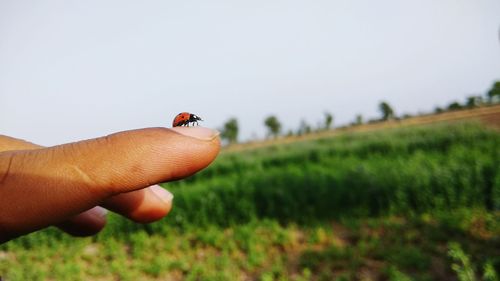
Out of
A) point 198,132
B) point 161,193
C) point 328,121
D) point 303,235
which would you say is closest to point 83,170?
point 198,132

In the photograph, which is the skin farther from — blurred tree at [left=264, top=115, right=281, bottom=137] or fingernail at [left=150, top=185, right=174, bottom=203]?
blurred tree at [left=264, top=115, right=281, bottom=137]

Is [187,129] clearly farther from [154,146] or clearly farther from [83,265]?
[83,265]

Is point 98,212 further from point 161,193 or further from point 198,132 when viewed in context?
point 198,132

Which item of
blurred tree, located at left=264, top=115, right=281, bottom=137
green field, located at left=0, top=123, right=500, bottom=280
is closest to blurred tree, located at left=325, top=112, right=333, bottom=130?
blurred tree, located at left=264, top=115, right=281, bottom=137

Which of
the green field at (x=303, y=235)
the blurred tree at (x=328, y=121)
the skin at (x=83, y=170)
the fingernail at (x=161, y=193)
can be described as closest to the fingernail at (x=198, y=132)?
the skin at (x=83, y=170)

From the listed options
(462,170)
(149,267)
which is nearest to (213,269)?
(149,267)

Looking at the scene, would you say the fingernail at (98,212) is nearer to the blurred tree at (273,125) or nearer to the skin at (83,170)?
the skin at (83,170)
